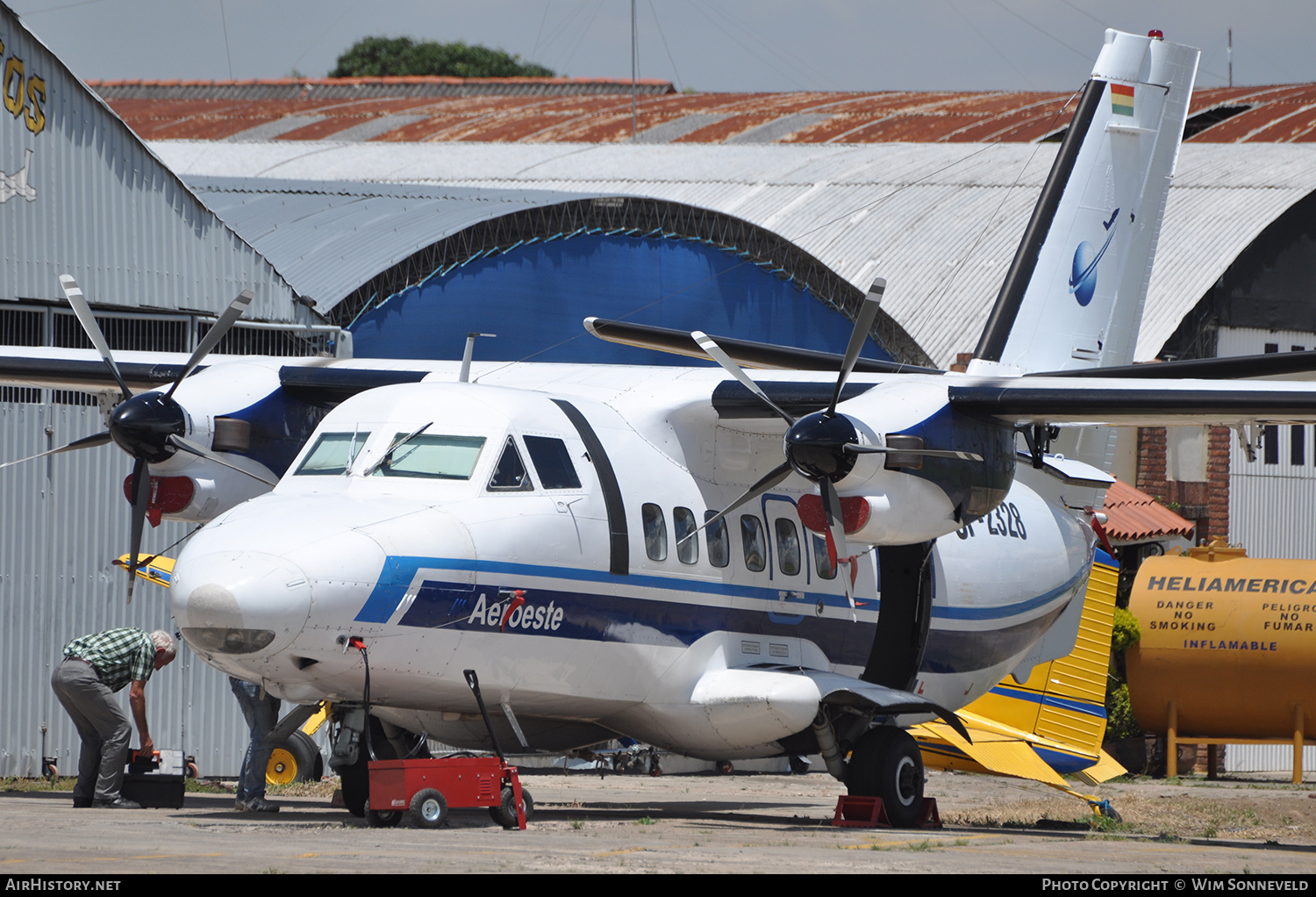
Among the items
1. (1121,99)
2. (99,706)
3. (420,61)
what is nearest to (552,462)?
(99,706)

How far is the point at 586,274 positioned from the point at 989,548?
31.4 ft

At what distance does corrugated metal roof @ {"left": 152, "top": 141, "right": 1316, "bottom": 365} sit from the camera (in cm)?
2958

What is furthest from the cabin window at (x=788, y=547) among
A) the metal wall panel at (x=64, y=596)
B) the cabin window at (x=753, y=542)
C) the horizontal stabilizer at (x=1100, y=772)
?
the metal wall panel at (x=64, y=596)

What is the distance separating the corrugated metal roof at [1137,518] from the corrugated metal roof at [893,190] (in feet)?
8.15

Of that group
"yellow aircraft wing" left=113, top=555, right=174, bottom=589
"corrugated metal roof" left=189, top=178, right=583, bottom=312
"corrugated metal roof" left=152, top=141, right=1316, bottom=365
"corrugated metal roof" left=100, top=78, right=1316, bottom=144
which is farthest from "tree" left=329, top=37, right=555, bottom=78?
"yellow aircraft wing" left=113, top=555, right=174, bottom=589

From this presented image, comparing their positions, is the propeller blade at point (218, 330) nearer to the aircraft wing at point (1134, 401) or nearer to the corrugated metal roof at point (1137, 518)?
the aircraft wing at point (1134, 401)

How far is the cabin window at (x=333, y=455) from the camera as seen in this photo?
12133 mm

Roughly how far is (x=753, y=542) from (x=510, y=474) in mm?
2863

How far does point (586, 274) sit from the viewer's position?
79.5 ft

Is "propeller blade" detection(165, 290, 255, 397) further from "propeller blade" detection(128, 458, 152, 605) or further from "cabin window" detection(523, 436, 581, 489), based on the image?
"cabin window" detection(523, 436, 581, 489)

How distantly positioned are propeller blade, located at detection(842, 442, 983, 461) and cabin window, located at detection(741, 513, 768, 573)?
1.84 m

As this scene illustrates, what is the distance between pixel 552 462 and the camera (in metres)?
12.6

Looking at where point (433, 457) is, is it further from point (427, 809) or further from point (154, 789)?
point (154, 789)
